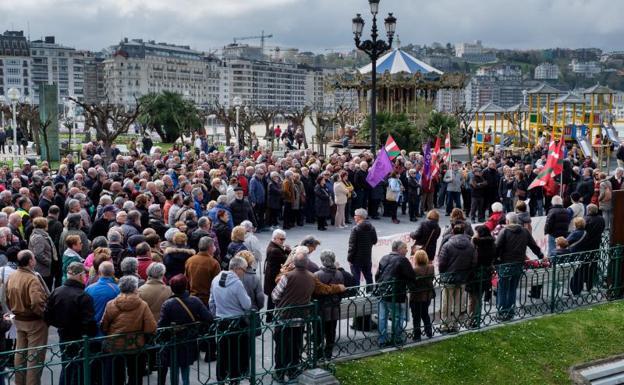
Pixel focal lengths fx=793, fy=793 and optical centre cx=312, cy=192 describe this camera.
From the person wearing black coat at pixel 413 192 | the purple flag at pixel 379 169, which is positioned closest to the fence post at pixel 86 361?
the purple flag at pixel 379 169

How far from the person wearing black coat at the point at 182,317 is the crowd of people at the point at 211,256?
0.05 feet

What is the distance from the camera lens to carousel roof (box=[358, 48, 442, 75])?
44.2 meters

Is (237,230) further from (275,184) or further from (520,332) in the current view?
(275,184)

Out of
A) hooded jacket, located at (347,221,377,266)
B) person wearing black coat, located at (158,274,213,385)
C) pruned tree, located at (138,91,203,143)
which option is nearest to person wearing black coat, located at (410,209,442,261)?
hooded jacket, located at (347,221,377,266)

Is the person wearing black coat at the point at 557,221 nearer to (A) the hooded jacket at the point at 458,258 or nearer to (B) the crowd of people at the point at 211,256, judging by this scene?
(B) the crowd of people at the point at 211,256

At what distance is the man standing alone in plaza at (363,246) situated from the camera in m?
12.7

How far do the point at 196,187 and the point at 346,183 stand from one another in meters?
5.00

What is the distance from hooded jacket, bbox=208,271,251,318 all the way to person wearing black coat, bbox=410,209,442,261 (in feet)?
15.0

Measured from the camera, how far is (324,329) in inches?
388

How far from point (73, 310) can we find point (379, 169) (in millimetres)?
12078

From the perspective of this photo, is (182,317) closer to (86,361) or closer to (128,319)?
(128,319)

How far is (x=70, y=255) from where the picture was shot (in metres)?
10.3

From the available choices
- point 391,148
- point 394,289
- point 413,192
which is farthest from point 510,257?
point 391,148

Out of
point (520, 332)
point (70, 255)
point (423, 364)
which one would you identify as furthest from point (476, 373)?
point (70, 255)
